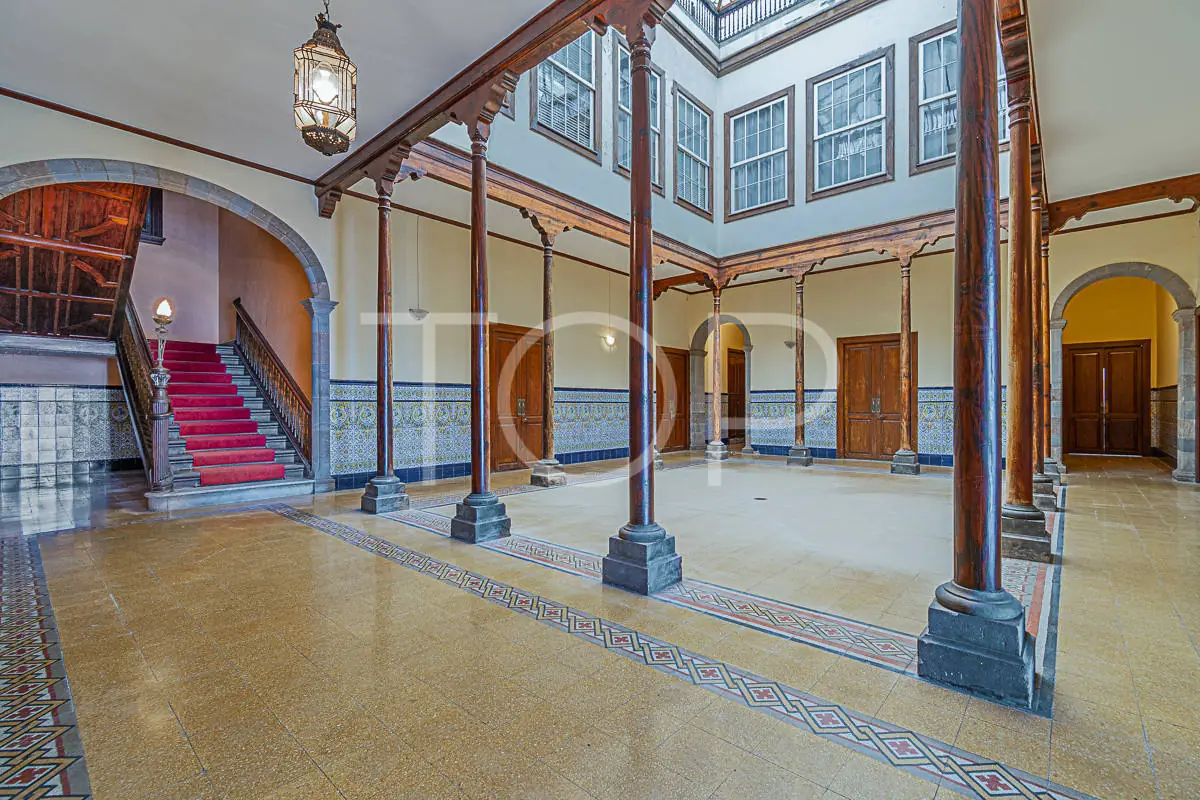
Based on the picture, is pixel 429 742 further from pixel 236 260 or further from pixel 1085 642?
pixel 236 260

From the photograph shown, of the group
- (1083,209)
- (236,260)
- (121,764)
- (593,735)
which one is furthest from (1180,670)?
(236,260)

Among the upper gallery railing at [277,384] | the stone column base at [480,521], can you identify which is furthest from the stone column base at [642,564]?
the upper gallery railing at [277,384]

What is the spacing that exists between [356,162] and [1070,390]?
509 inches

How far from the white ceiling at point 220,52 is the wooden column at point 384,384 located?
1.99 feet

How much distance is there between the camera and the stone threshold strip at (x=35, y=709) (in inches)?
57.6

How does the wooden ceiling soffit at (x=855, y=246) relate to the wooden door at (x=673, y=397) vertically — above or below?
above

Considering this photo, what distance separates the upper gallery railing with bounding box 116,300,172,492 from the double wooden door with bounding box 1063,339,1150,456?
47.0 ft

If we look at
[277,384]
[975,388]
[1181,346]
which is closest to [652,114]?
[277,384]

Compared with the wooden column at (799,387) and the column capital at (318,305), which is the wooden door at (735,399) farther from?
the column capital at (318,305)

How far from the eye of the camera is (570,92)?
744 centimetres

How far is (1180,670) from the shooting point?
2033 mm

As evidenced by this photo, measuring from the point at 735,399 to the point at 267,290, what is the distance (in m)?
11.1

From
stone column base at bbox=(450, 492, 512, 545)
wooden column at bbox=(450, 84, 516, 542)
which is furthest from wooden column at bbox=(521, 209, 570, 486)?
stone column base at bbox=(450, 492, 512, 545)

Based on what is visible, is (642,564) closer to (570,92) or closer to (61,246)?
(570,92)
